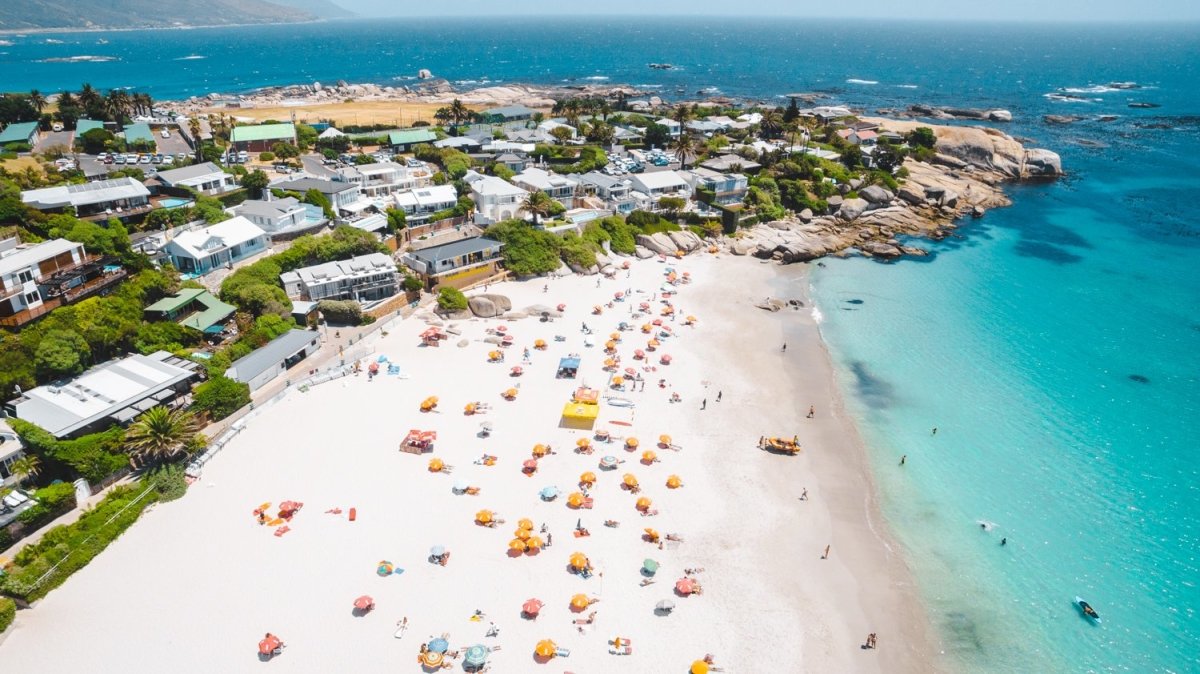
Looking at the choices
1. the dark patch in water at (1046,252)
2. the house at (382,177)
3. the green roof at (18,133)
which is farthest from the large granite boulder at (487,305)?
the green roof at (18,133)

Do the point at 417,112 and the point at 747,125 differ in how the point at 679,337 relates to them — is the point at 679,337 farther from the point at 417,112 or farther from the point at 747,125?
the point at 417,112

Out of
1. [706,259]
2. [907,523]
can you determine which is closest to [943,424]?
[907,523]

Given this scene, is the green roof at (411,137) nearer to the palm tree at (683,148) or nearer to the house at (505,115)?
the house at (505,115)

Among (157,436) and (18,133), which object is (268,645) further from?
(18,133)

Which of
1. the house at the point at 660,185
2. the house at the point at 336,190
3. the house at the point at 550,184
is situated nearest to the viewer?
the house at the point at 336,190

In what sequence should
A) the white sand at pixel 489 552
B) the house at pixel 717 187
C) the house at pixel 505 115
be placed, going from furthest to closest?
1. the house at pixel 505 115
2. the house at pixel 717 187
3. the white sand at pixel 489 552
